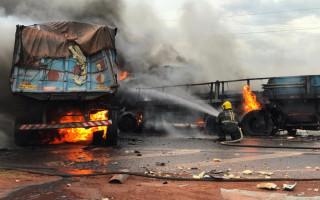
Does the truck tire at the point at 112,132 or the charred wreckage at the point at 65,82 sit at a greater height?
the charred wreckage at the point at 65,82

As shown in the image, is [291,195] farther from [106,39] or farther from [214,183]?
[106,39]

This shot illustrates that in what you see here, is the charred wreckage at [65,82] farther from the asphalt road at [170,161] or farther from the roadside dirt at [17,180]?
the roadside dirt at [17,180]

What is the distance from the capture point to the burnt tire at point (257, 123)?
1227cm

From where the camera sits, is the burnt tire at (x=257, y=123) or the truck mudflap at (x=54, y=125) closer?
the truck mudflap at (x=54, y=125)

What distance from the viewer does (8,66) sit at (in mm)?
8414

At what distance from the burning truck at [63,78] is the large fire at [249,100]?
6.23 metres

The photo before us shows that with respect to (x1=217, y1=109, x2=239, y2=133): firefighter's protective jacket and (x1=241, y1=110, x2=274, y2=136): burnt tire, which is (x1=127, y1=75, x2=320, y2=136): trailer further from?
(x1=217, y1=109, x2=239, y2=133): firefighter's protective jacket

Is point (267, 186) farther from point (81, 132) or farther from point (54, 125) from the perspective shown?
point (81, 132)

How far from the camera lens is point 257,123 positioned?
12375mm

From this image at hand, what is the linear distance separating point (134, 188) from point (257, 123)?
9.30 m

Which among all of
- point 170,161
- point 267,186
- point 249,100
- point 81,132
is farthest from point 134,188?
point 249,100

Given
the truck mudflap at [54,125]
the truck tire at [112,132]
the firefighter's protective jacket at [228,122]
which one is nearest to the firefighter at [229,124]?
the firefighter's protective jacket at [228,122]

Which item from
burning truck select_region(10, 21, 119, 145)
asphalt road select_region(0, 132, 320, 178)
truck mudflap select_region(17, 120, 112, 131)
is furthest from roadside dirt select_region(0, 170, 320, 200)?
burning truck select_region(10, 21, 119, 145)

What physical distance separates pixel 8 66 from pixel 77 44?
1992 mm
